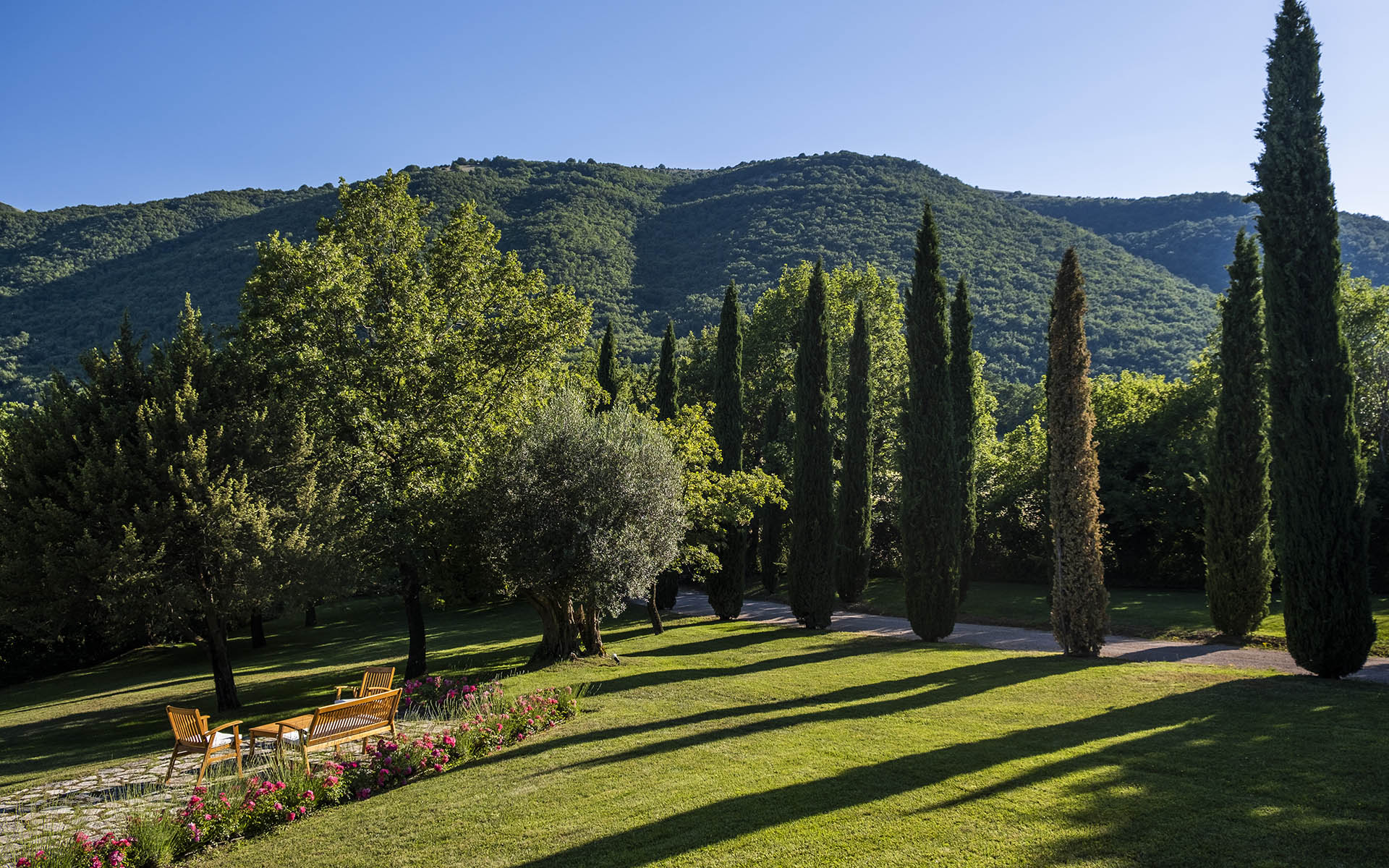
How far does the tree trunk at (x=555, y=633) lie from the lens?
16.8 m

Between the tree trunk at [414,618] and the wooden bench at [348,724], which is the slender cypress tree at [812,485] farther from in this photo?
the wooden bench at [348,724]

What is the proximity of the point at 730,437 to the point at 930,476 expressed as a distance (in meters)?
10.1

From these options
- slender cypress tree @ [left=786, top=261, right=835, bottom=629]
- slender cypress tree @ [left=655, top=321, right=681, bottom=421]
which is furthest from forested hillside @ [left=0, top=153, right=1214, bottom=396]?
slender cypress tree @ [left=786, top=261, right=835, bottom=629]

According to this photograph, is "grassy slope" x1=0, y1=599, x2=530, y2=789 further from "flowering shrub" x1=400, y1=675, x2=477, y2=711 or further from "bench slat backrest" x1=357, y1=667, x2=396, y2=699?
"bench slat backrest" x1=357, y1=667, x2=396, y2=699

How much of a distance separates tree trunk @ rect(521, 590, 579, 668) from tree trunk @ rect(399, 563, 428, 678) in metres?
2.46

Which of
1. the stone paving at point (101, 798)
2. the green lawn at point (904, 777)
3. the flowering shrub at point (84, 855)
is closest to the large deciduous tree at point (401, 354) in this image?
the green lawn at point (904, 777)

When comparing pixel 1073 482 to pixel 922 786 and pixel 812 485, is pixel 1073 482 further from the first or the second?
pixel 922 786

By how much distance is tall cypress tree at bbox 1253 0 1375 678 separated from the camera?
11.8 meters

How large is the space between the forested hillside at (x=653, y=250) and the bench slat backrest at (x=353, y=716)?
49.3 meters

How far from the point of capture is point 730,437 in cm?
2784

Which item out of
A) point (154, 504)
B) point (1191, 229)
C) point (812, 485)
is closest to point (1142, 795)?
point (154, 504)

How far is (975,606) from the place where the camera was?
2612cm

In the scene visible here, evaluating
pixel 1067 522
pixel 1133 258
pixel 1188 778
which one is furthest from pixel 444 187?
pixel 1188 778

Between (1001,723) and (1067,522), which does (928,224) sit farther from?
(1001,723)
